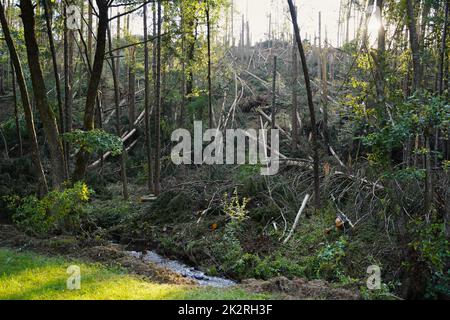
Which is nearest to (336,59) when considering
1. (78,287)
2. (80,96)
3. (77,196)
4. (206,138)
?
(206,138)

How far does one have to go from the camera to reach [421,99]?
24.9ft

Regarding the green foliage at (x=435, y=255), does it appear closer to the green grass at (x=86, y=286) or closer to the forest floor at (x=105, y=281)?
the forest floor at (x=105, y=281)

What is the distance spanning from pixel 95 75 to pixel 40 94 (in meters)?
1.38

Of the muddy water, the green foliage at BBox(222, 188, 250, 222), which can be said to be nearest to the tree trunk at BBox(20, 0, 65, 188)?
the muddy water

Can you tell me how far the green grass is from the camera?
241 inches

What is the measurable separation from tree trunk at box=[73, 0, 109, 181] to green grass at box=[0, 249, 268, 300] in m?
2.97

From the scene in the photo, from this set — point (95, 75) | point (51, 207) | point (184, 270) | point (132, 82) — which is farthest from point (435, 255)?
point (132, 82)

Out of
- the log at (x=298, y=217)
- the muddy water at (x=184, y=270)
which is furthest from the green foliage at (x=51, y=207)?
the log at (x=298, y=217)

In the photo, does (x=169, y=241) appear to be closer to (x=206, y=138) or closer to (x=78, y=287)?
(x=78, y=287)

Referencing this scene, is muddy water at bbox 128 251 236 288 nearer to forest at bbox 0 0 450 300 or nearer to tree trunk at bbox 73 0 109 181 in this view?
forest at bbox 0 0 450 300

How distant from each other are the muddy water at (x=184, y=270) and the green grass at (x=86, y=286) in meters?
2.08

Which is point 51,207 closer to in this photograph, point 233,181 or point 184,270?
point 184,270

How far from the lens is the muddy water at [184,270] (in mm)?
9320
